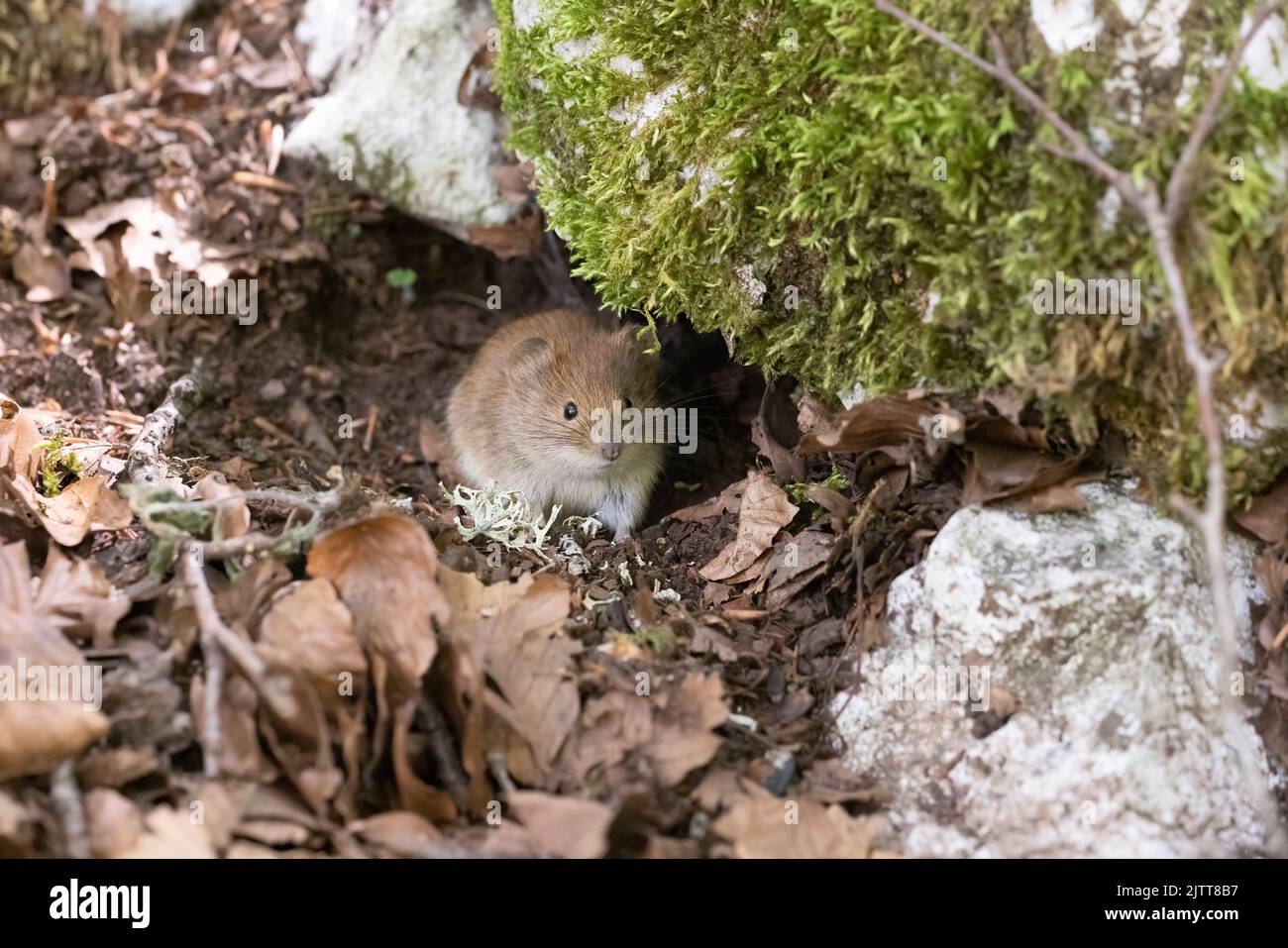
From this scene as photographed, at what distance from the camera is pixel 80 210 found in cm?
628

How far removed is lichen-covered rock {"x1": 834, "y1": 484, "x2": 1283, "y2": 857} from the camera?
129 inches

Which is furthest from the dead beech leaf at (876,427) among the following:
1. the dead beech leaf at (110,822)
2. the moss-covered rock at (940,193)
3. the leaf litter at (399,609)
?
the dead beech leaf at (110,822)

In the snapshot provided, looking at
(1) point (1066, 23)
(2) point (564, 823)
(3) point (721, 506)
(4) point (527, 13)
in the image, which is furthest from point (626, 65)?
(2) point (564, 823)

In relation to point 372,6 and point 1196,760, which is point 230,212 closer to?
point 372,6

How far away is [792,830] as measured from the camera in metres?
3.16

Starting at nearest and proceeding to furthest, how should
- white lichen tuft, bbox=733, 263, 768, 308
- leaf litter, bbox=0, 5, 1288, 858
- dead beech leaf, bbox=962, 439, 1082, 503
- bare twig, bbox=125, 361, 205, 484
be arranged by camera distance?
leaf litter, bbox=0, 5, 1288, 858 → dead beech leaf, bbox=962, 439, 1082, 503 → bare twig, bbox=125, 361, 205, 484 → white lichen tuft, bbox=733, 263, 768, 308

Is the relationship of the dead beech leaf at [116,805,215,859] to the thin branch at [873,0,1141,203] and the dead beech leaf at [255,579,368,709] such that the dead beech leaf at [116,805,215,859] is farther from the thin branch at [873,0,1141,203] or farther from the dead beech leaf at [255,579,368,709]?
the thin branch at [873,0,1141,203]

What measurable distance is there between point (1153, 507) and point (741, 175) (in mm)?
1973

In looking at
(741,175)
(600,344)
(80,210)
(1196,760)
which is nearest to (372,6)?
(80,210)

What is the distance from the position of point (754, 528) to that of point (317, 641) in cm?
208

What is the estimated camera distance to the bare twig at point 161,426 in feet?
14.5

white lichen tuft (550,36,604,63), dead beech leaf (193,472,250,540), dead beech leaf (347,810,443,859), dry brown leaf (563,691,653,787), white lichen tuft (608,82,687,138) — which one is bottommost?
dead beech leaf (347,810,443,859)

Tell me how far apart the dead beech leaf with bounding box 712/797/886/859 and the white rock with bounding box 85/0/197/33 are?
6.56m

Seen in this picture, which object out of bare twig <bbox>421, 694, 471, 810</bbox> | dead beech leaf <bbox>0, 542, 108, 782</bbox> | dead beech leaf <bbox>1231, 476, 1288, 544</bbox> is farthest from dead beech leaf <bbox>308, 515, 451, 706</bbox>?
dead beech leaf <bbox>1231, 476, 1288, 544</bbox>
